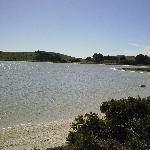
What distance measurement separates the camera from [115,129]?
18.9 m

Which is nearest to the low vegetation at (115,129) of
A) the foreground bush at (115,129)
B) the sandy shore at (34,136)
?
the foreground bush at (115,129)

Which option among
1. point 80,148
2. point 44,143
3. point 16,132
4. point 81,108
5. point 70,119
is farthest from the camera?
point 81,108

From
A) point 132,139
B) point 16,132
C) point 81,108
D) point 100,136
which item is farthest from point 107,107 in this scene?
point 81,108

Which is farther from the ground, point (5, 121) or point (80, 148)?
point (80, 148)

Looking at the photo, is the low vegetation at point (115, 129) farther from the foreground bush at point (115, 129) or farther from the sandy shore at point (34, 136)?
the sandy shore at point (34, 136)

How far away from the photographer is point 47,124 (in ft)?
109

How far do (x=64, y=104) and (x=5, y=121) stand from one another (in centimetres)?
1551

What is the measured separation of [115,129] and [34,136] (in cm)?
1052

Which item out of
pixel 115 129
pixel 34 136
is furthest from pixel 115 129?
pixel 34 136

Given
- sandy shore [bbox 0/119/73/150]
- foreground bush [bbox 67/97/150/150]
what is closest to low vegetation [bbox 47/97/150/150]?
foreground bush [bbox 67/97/150/150]

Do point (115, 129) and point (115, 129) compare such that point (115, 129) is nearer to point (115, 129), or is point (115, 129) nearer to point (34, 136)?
point (115, 129)

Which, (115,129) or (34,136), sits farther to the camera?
(34,136)

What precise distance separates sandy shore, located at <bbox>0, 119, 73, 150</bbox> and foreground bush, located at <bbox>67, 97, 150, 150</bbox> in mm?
6099

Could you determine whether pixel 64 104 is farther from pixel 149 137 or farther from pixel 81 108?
pixel 149 137
